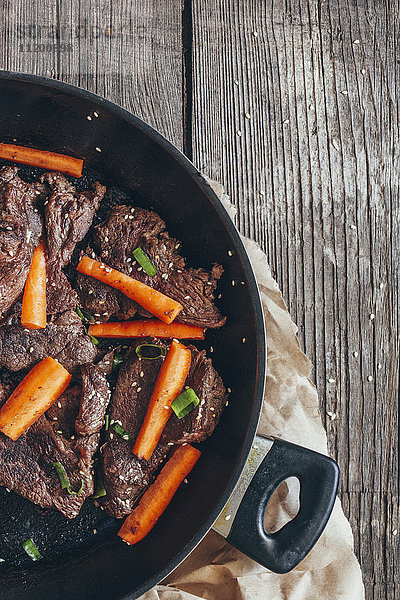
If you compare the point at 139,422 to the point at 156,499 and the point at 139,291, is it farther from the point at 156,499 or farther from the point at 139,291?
the point at 139,291

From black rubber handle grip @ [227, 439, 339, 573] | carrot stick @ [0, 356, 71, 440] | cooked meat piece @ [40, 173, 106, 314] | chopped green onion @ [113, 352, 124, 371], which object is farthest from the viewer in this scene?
chopped green onion @ [113, 352, 124, 371]

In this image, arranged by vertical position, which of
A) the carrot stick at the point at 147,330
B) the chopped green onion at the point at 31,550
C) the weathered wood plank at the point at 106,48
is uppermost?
the weathered wood plank at the point at 106,48

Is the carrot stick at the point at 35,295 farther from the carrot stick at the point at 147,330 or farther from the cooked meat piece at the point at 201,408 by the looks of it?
the cooked meat piece at the point at 201,408

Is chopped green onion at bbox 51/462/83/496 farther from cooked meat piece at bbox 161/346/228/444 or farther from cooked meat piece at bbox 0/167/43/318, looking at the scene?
cooked meat piece at bbox 0/167/43/318

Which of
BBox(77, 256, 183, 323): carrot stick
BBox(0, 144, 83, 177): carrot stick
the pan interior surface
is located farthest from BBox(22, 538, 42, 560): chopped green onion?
BBox(0, 144, 83, 177): carrot stick

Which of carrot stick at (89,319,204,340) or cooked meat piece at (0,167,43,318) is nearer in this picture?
cooked meat piece at (0,167,43,318)

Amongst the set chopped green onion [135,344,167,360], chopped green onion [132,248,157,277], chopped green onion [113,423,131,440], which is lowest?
chopped green onion [113,423,131,440]

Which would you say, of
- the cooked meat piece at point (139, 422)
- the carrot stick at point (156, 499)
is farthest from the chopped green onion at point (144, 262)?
the carrot stick at point (156, 499)

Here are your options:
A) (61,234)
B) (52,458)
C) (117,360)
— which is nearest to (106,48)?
(61,234)
